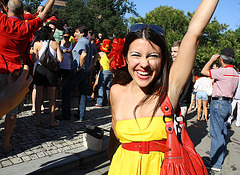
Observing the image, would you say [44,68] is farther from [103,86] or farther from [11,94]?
[11,94]

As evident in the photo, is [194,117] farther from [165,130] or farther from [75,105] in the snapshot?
[165,130]

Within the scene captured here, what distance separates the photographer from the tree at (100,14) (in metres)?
30.0

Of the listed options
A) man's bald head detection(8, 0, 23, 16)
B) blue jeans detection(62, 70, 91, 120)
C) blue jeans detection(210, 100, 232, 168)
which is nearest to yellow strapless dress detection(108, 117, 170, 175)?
man's bald head detection(8, 0, 23, 16)

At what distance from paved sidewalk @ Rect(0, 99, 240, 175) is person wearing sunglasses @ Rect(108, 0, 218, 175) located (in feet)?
6.96

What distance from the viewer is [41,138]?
4.54m

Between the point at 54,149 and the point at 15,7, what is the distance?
247 centimetres

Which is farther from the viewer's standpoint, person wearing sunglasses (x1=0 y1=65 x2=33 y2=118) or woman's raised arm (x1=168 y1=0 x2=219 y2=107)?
woman's raised arm (x1=168 y1=0 x2=219 y2=107)

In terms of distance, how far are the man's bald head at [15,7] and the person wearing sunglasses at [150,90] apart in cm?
211

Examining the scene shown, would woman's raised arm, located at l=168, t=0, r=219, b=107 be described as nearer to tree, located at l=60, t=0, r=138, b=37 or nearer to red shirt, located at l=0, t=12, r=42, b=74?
red shirt, located at l=0, t=12, r=42, b=74

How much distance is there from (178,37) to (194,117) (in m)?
26.7

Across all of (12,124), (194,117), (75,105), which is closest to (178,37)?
(194,117)

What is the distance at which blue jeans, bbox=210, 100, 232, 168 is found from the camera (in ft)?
14.1

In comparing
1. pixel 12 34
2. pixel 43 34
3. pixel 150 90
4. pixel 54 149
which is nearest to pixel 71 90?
pixel 43 34

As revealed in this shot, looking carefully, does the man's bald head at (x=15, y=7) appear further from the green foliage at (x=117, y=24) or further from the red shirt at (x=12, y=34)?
the green foliage at (x=117, y=24)
